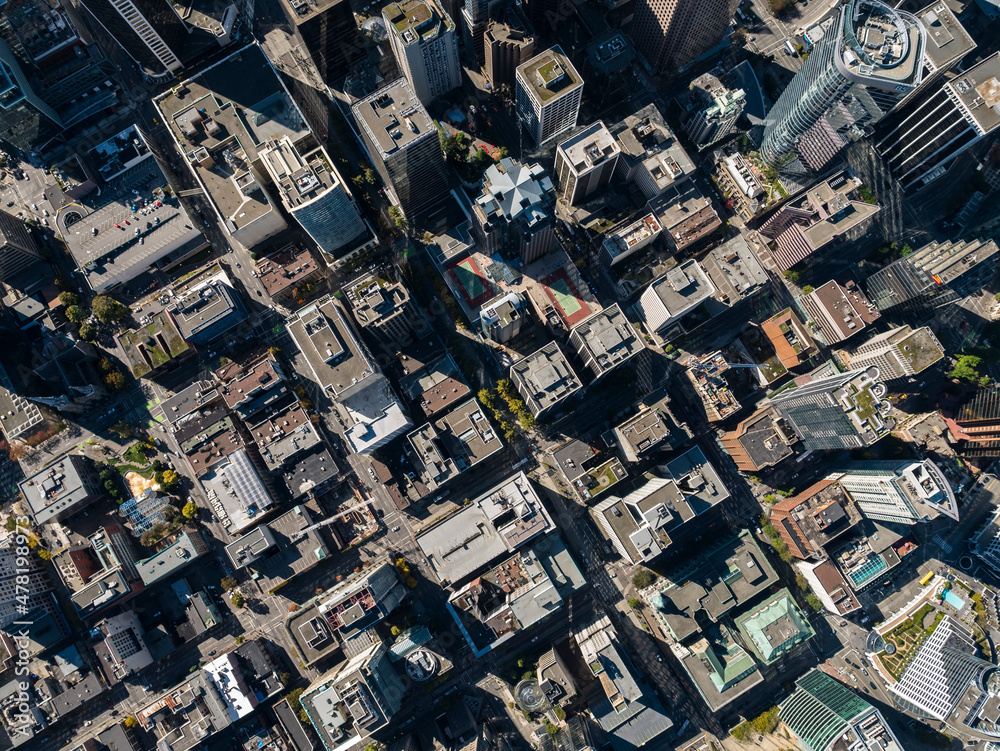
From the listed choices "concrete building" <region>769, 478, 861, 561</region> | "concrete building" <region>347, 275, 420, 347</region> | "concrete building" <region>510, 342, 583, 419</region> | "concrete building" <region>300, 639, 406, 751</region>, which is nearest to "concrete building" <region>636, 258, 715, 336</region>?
"concrete building" <region>510, 342, 583, 419</region>

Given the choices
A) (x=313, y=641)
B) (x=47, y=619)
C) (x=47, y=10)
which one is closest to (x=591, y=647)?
(x=313, y=641)

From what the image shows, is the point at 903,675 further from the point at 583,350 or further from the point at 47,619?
the point at 47,619

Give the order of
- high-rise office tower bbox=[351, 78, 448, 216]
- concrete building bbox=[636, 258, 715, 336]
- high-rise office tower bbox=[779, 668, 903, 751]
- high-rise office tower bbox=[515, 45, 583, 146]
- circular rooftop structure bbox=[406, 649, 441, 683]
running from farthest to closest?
circular rooftop structure bbox=[406, 649, 441, 683] → concrete building bbox=[636, 258, 715, 336] → high-rise office tower bbox=[515, 45, 583, 146] → high-rise office tower bbox=[779, 668, 903, 751] → high-rise office tower bbox=[351, 78, 448, 216]

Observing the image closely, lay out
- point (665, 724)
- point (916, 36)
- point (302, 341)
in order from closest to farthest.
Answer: point (916, 36), point (302, 341), point (665, 724)

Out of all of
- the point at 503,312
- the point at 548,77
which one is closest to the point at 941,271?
the point at 548,77
